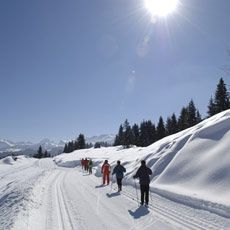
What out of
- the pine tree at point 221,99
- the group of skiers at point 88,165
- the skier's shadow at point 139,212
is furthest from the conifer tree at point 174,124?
the skier's shadow at point 139,212

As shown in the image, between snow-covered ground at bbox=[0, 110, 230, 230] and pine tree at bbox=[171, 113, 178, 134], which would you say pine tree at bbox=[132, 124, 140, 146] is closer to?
pine tree at bbox=[171, 113, 178, 134]

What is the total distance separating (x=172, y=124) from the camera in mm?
76688

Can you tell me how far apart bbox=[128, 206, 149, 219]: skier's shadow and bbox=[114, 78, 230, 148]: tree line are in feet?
146

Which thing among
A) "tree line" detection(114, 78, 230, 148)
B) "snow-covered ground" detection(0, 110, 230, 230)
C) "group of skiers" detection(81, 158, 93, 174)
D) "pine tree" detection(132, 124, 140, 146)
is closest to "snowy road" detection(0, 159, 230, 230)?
"snow-covered ground" detection(0, 110, 230, 230)

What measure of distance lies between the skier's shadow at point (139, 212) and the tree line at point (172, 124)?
44376 millimetres

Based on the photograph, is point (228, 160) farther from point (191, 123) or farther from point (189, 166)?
point (191, 123)

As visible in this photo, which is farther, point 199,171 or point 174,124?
point 174,124

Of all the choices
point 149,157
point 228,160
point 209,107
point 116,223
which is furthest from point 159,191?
point 209,107

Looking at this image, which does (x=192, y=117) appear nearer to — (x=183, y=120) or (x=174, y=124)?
(x=183, y=120)

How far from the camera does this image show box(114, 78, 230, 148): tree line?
58094 millimetres

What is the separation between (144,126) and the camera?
312 feet

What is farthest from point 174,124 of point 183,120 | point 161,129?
point 183,120

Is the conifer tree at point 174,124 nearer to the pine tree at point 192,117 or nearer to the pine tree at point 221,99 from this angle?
the pine tree at point 192,117

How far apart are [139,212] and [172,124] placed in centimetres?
6643
